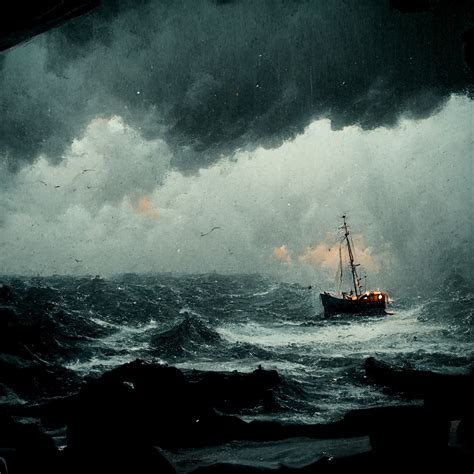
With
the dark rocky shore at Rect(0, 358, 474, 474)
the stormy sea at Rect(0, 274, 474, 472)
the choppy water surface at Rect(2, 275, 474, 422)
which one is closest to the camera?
the dark rocky shore at Rect(0, 358, 474, 474)

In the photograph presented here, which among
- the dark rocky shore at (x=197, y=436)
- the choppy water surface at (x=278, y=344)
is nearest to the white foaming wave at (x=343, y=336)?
the choppy water surface at (x=278, y=344)

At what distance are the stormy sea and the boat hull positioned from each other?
2519 millimetres

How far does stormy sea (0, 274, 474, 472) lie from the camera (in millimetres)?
11266

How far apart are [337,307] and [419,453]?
50722 millimetres

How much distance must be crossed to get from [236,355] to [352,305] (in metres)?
31.7

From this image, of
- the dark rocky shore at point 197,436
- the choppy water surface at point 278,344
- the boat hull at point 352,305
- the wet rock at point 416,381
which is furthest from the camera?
the boat hull at point 352,305

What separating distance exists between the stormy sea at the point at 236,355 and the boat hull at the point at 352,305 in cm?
252

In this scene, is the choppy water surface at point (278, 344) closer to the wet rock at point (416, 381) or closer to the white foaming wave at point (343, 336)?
the white foaming wave at point (343, 336)

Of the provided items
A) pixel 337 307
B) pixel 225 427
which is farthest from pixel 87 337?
pixel 337 307

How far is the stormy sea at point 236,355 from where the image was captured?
11266 mm

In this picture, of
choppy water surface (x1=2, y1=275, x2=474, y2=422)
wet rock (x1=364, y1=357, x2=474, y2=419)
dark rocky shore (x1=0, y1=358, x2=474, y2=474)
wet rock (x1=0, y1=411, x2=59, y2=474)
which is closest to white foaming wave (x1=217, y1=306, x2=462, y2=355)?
choppy water surface (x1=2, y1=275, x2=474, y2=422)

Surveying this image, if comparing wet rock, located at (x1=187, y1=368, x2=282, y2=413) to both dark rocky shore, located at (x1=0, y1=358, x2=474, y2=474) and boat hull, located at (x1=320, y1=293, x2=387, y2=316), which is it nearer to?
dark rocky shore, located at (x1=0, y1=358, x2=474, y2=474)

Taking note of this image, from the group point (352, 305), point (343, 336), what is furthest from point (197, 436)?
point (352, 305)

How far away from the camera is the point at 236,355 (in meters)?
24.8
